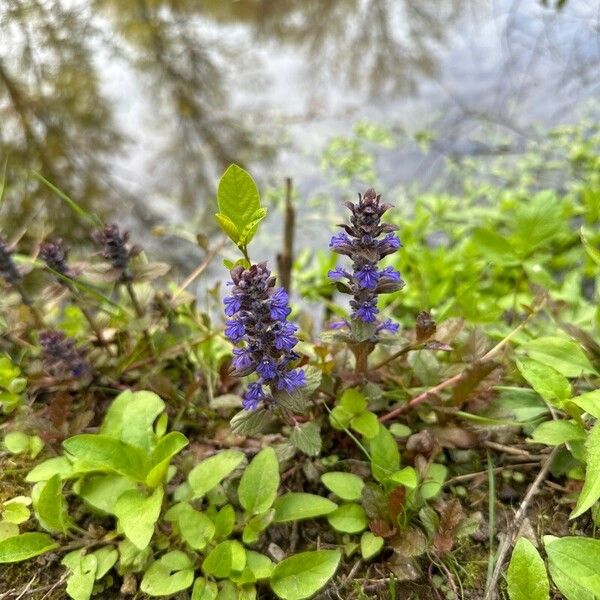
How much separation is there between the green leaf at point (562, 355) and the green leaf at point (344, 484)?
561 mm

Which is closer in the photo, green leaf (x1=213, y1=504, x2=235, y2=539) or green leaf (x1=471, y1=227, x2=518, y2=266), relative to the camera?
green leaf (x1=213, y1=504, x2=235, y2=539)

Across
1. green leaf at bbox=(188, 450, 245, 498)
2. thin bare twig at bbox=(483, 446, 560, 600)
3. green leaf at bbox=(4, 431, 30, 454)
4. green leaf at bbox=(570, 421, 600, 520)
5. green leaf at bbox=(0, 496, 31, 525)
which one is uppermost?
green leaf at bbox=(570, 421, 600, 520)

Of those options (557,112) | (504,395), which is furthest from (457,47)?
(504,395)

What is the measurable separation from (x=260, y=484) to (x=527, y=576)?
1.94ft

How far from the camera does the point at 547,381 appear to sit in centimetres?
135

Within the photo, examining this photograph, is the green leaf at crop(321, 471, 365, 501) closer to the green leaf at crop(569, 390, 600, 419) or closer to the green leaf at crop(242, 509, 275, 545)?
the green leaf at crop(242, 509, 275, 545)

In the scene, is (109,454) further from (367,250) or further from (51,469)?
(367,250)

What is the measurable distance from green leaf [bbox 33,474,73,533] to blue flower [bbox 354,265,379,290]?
81 centimetres

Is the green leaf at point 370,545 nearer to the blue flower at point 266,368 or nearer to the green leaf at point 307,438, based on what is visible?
the green leaf at point 307,438

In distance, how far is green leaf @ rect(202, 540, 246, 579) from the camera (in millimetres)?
1210

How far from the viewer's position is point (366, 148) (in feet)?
14.4

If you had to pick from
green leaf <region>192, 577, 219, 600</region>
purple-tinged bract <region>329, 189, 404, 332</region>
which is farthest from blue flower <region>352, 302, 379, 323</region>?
green leaf <region>192, 577, 219, 600</region>

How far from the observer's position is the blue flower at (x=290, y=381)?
1.24m

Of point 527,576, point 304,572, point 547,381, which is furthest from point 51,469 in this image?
point 547,381
